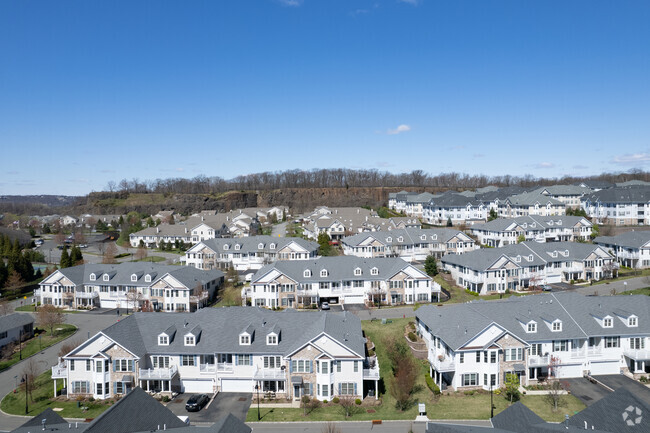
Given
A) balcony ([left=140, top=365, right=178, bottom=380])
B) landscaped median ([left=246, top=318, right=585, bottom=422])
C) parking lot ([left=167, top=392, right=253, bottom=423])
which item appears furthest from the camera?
balcony ([left=140, top=365, right=178, bottom=380])

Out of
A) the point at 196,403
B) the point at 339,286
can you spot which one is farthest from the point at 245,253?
the point at 196,403

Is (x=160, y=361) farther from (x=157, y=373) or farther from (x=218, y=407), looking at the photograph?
(x=218, y=407)

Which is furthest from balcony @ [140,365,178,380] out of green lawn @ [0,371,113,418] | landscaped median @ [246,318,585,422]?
landscaped median @ [246,318,585,422]

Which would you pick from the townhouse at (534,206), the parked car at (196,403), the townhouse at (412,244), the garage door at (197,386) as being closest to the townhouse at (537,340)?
the parked car at (196,403)

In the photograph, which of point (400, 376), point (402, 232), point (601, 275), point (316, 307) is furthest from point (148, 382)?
point (601, 275)

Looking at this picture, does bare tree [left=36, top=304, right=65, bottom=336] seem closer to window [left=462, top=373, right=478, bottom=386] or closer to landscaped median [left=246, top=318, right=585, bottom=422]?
landscaped median [left=246, top=318, right=585, bottom=422]

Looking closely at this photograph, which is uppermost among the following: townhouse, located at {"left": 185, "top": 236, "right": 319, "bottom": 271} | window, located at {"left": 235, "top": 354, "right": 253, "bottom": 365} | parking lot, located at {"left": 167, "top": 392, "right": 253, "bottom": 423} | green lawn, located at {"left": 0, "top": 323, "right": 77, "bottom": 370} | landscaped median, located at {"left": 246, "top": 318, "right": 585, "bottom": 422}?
townhouse, located at {"left": 185, "top": 236, "right": 319, "bottom": 271}

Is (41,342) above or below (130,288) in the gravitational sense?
below
